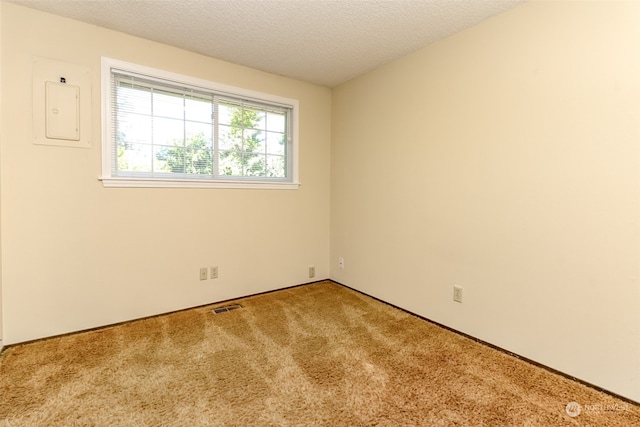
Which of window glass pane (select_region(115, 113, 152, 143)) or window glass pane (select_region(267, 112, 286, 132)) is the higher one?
window glass pane (select_region(267, 112, 286, 132))

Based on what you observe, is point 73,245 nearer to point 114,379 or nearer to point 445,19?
point 114,379

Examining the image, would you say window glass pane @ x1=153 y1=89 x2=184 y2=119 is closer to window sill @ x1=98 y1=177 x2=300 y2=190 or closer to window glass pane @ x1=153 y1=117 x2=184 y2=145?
window glass pane @ x1=153 y1=117 x2=184 y2=145

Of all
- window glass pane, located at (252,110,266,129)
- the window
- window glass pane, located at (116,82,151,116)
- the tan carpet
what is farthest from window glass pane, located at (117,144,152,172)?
the tan carpet

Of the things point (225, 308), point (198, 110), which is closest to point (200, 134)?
point (198, 110)

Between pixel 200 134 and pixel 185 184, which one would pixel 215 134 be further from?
pixel 185 184

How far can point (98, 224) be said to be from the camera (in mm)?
2367

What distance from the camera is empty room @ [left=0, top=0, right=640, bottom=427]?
1.60 meters

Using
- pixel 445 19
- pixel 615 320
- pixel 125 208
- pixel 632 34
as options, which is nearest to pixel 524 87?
pixel 632 34

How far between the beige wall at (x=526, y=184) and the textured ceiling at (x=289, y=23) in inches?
9.8

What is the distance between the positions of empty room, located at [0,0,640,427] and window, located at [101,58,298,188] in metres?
0.02

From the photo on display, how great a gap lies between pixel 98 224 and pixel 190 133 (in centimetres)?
109

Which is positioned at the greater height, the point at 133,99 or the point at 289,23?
the point at 289,23

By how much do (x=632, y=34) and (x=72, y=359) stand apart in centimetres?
377

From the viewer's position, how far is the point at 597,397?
5.28ft
